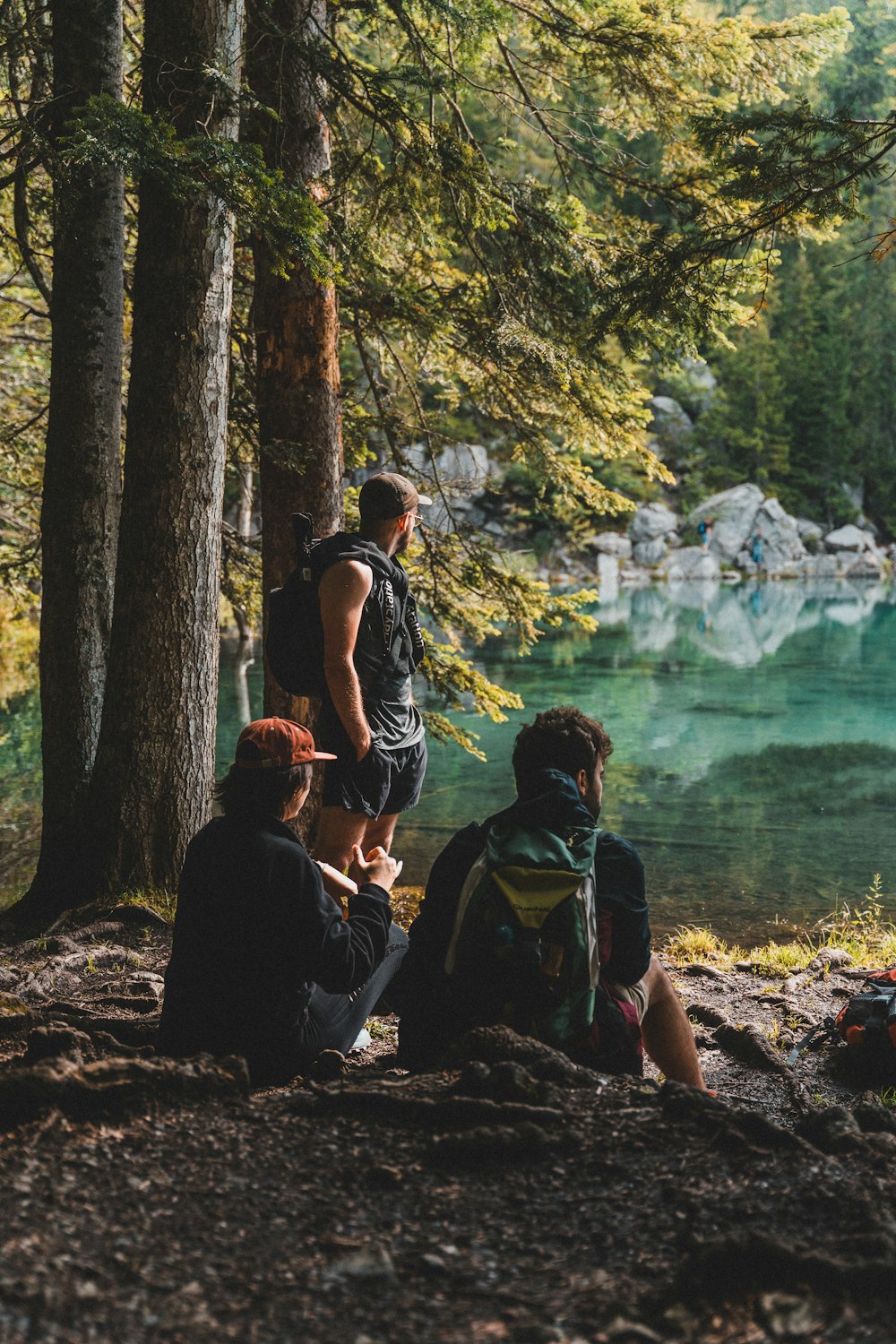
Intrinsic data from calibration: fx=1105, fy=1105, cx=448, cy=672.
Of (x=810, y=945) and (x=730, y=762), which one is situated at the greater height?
(x=730, y=762)

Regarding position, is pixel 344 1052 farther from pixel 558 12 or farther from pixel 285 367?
pixel 558 12

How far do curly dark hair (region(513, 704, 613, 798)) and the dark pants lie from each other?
73 centimetres

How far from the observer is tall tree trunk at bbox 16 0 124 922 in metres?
5.04

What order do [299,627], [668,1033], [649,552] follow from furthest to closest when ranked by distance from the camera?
[649,552]
[299,627]
[668,1033]

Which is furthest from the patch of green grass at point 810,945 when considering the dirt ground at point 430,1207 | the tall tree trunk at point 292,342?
the dirt ground at point 430,1207

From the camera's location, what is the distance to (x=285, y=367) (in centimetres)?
585

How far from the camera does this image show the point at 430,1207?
2.08 m

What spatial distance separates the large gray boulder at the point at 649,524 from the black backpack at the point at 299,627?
46.3 m

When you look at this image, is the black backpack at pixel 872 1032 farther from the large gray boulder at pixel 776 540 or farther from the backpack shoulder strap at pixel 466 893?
the large gray boulder at pixel 776 540

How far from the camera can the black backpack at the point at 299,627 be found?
3.91m

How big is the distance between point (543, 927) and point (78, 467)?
3.58 m

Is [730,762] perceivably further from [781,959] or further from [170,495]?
[170,495]

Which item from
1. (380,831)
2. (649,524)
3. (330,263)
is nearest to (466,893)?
(380,831)

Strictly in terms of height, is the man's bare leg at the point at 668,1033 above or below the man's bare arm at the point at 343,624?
below
